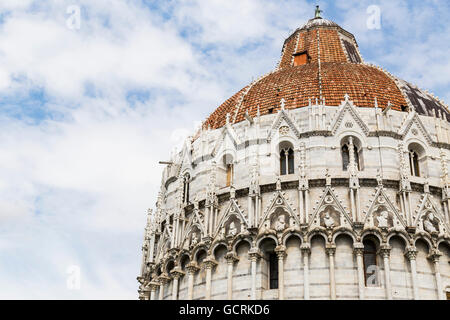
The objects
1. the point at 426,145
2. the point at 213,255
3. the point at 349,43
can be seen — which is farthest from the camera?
the point at 349,43

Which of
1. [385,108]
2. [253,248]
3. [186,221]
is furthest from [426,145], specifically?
[186,221]

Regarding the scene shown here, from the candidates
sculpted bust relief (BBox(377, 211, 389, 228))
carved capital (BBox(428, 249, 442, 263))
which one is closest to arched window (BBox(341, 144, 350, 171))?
sculpted bust relief (BBox(377, 211, 389, 228))

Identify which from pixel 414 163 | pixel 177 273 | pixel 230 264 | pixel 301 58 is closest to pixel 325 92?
pixel 414 163

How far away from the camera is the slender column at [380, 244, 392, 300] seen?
26.8m

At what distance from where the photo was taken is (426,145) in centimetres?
3234

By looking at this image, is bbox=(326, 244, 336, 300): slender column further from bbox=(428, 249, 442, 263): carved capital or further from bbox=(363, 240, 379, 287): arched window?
bbox=(428, 249, 442, 263): carved capital

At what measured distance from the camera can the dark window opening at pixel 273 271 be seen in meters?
28.8

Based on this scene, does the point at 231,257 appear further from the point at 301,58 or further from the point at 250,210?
the point at 301,58

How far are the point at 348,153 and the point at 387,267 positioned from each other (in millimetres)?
6927

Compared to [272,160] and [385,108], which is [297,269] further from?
[385,108]

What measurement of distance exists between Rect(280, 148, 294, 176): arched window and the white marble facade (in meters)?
0.35
